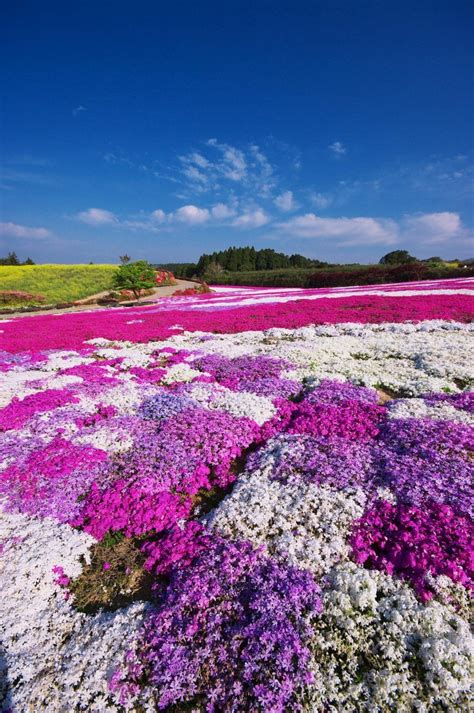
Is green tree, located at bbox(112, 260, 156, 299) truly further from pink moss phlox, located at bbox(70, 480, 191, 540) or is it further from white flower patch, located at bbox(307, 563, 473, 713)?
white flower patch, located at bbox(307, 563, 473, 713)

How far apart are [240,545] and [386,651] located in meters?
2.32

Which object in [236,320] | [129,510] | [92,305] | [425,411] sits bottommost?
[92,305]

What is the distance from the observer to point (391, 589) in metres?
4.65

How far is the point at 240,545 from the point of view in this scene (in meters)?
5.50

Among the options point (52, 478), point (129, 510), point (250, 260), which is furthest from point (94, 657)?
point (250, 260)

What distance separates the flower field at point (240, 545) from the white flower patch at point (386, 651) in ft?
0.07

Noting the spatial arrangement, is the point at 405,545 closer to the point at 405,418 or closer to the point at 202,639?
the point at 202,639

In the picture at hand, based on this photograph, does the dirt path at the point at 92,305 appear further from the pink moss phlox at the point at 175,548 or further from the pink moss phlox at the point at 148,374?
the pink moss phlox at the point at 175,548

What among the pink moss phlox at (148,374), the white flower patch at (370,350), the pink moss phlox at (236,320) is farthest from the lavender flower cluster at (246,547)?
the pink moss phlox at (236,320)

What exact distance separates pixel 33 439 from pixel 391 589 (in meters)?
8.67

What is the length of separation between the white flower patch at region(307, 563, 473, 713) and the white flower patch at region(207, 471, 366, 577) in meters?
0.57

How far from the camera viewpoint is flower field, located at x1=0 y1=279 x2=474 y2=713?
3.86m

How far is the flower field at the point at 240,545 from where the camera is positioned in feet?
12.7

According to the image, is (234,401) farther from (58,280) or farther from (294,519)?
(58,280)
